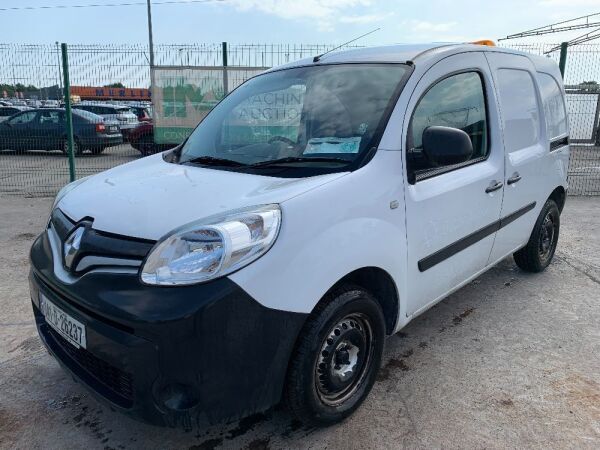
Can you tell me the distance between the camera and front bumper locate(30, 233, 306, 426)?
180 centimetres

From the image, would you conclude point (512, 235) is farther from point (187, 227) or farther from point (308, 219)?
point (187, 227)

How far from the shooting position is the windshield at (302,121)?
2.55 metres

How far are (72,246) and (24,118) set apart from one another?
12518 mm

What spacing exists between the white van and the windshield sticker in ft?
0.04

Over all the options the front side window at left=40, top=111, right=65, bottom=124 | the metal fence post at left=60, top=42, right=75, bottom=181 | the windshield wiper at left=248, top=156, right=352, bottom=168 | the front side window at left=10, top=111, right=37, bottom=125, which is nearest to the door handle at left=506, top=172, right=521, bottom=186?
the windshield wiper at left=248, top=156, right=352, bottom=168

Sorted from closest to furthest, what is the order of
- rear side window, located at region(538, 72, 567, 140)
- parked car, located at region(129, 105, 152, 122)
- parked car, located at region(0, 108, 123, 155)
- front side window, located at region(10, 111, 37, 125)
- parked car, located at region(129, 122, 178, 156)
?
rear side window, located at region(538, 72, 567, 140)
parked car, located at region(129, 122, 178, 156)
parked car, located at region(0, 108, 123, 155)
front side window, located at region(10, 111, 37, 125)
parked car, located at region(129, 105, 152, 122)

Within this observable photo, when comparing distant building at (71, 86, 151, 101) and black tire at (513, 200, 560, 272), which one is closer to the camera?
black tire at (513, 200, 560, 272)

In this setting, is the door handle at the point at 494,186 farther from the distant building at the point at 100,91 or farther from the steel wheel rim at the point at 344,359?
the distant building at the point at 100,91

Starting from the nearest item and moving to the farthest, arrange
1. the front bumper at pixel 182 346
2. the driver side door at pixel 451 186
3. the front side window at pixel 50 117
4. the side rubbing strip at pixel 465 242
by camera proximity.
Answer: the front bumper at pixel 182 346
the driver side door at pixel 451 186
the side rubbing strip at pixel 465 242
the front side window at pixel 50 117

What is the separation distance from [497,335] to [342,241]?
6.01ft

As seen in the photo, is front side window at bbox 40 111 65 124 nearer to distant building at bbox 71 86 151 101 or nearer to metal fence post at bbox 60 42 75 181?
distant building at bbox 71 86 151 101

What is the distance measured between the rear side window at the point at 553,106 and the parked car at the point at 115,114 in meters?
9.09

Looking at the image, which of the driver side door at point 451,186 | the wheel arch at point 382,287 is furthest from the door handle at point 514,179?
the wheel arch at point 382,287

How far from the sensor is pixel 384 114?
2564 mm
